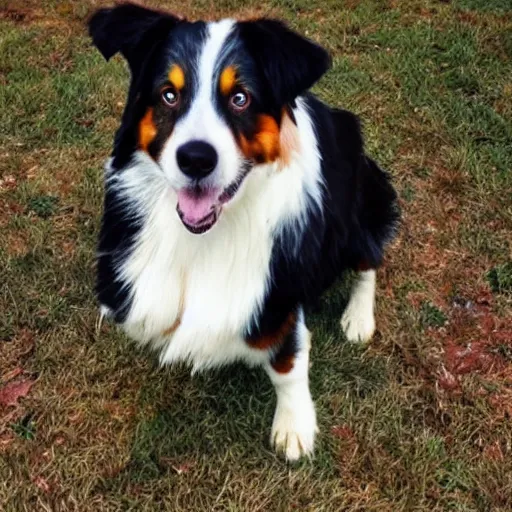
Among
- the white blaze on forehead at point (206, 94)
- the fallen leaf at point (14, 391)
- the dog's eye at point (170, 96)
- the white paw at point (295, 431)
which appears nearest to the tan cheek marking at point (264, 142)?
the white blaze on forehead at point (206, 94)

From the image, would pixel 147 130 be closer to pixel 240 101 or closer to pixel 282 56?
pixel 240 101

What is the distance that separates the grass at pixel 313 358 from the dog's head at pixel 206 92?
1102 mm

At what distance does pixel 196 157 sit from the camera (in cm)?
211

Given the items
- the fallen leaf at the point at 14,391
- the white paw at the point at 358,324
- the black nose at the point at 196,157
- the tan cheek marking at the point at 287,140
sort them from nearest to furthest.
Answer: the black nose at the point at 196,157 → the tan cheek marking at the point at 287,140 → the fallen leaf at the point at 14,391 → the white paw at the point at 358,324

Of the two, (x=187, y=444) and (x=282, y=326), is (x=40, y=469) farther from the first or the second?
(x=282, y=326)

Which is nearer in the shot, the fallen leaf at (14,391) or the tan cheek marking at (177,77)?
the tan cheek marking at (177,77)

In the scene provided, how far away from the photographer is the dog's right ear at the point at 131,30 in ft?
7.55

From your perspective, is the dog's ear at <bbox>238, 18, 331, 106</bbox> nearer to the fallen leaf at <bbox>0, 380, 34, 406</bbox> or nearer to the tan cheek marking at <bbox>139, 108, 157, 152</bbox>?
the tan cheek marking at <bbox>139, 108, 157, 152</bbox>

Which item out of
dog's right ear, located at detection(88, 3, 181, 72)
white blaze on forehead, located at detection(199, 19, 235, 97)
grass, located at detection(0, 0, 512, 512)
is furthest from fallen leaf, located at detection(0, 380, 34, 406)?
white blaze on forehead, located at detection(199, 19, 235, 97)

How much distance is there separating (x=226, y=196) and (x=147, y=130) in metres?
0.32

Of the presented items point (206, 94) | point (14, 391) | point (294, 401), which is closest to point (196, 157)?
point (206, 94)

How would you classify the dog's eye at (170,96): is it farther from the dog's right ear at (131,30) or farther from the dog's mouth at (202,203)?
the dog's mouth at (202,203)

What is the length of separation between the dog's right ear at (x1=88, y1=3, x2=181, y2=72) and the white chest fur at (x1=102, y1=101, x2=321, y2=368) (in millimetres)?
331

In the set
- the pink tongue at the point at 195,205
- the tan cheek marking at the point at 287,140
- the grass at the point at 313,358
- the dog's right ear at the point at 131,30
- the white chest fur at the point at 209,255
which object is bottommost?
the grass at the point at 313,358
